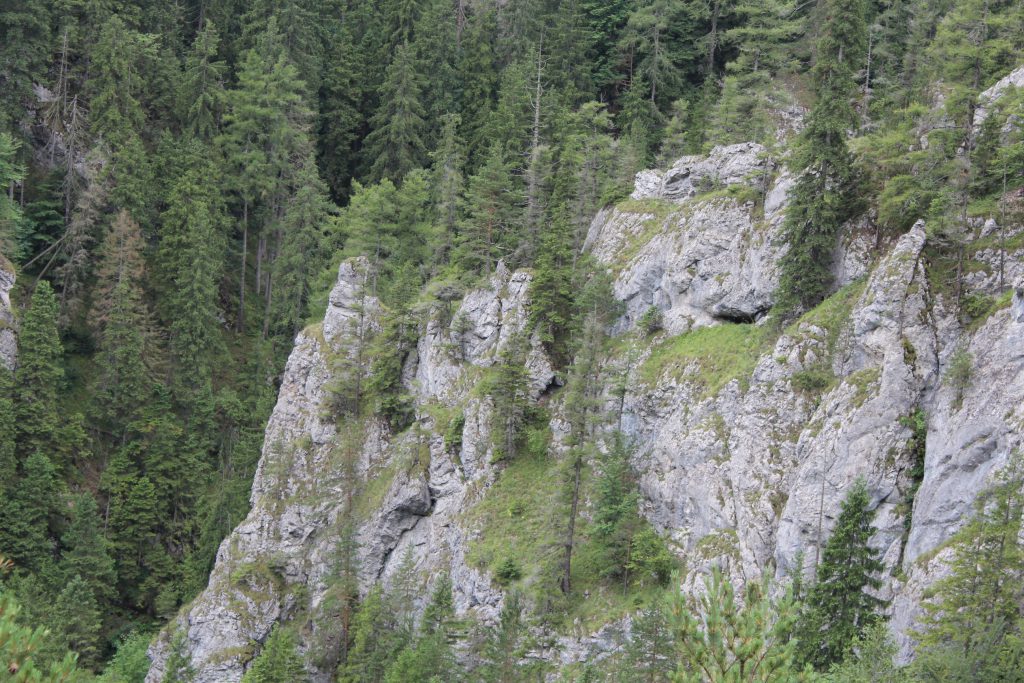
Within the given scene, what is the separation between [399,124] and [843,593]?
45999 millimetres

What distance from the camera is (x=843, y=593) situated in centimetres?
2350

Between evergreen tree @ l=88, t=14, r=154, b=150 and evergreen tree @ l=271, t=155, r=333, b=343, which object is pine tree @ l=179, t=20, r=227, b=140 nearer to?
evergreen tree @ l=88, t=14, r=154, b=150

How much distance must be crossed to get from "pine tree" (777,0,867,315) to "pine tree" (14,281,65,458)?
37622mm

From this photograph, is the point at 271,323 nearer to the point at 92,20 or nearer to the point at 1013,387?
the point at 92,20

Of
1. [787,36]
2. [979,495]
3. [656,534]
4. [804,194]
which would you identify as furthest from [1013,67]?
[787,36]

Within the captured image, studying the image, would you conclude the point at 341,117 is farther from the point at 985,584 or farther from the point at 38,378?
the point at 985,584

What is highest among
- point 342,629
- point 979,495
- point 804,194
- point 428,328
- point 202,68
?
point 202,68

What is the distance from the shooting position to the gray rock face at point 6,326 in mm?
50344

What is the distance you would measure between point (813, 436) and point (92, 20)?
55.5 meters

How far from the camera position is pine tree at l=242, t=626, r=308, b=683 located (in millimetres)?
34844

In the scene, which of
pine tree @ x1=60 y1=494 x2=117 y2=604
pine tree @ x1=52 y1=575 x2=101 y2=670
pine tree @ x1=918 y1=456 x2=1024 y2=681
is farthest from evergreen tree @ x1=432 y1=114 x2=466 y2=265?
pine tree @ x1=918 y1=456 x2=1024 y2=681

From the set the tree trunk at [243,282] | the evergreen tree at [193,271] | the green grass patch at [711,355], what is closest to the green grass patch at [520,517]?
the green grass patch at [711,355]

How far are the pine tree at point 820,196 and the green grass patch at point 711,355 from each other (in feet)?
5.54

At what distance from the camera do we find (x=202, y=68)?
63.8 meters
